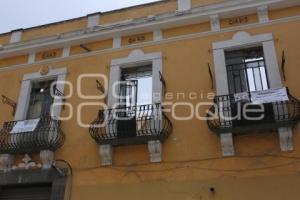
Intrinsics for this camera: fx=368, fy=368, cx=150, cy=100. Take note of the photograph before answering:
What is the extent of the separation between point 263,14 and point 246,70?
5.00 feet

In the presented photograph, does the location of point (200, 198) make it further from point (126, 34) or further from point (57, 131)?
point (126, 34)

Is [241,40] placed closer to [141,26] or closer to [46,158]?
[141,26]

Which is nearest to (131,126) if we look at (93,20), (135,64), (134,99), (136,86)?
(134,99)

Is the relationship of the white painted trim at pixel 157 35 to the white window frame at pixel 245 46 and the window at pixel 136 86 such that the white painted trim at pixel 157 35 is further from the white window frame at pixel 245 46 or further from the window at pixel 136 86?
the white window frame at pixel 245 46

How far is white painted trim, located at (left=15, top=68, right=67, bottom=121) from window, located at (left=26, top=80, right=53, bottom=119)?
0.15 meters

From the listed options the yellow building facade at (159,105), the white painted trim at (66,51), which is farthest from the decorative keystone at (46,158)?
the white painted trim at (66,51)

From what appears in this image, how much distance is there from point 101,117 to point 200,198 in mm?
3029

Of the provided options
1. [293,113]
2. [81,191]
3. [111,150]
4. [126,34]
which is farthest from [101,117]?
[293,113]

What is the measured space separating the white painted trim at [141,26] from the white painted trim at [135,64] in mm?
771

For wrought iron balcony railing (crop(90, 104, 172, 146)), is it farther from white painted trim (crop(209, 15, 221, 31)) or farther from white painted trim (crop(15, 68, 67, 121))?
white painted trim (crop(209, 15, 221, 31))

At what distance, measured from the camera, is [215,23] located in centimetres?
938

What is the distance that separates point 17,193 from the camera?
29.6 feet

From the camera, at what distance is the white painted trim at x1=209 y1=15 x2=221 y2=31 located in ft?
30.6

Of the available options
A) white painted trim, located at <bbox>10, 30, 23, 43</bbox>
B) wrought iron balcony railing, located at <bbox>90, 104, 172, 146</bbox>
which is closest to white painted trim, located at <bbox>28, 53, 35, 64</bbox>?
white painted trim, located at <bbox>10, 30, 23, 43</bbox>
